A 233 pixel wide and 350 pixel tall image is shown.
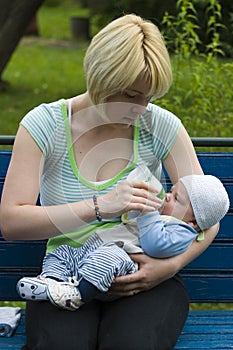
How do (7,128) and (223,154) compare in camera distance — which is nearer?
(223,154)

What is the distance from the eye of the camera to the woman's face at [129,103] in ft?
9.68

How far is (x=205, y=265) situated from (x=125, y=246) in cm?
66

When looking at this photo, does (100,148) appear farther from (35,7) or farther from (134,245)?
(35,7)

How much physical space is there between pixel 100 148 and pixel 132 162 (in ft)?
0.45

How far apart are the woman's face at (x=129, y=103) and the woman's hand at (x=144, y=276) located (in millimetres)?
515

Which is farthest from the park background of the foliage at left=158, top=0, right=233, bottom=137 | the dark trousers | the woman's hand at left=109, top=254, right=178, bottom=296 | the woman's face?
the dark trousers

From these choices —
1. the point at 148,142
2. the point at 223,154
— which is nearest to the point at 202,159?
the point at 223,154

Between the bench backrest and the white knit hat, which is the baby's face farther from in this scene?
the bench backrest

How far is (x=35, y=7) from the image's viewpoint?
912cm

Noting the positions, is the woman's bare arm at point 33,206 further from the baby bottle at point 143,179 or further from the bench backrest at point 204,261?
the bench backrest at point 204,261

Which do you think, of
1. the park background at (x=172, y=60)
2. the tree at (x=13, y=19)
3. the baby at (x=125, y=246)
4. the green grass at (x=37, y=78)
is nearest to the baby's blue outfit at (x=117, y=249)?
the baby at (x=125, y=246)

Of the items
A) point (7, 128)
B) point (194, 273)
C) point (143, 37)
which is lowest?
point (7, 128)

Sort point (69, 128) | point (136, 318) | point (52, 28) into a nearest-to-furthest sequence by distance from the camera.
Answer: point (136, 318) → point (69, 128) → point (52, 28)

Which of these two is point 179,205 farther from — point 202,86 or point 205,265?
point 202,86
